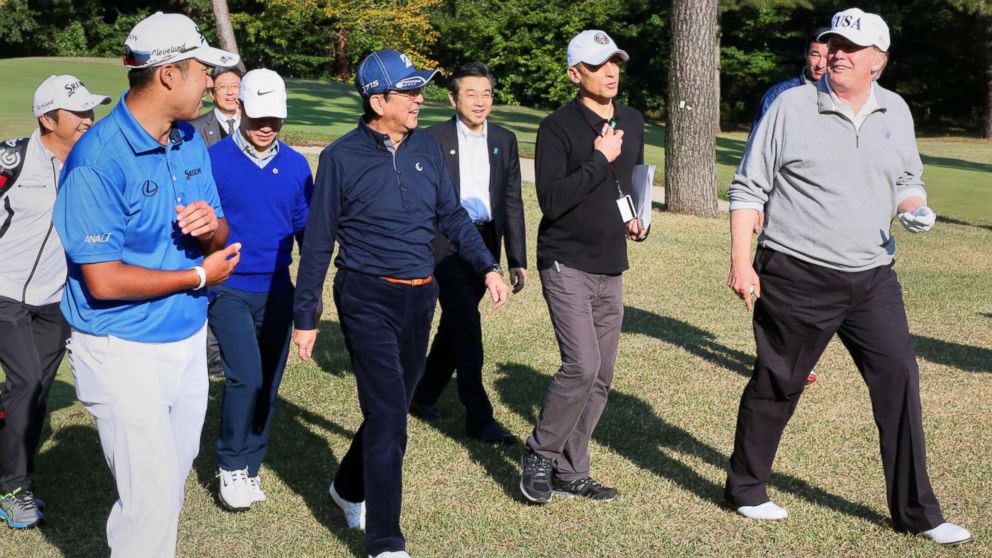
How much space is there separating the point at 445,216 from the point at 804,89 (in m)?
1.73

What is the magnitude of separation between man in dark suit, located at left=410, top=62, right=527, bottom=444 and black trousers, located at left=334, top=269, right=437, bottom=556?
1777 millimetres

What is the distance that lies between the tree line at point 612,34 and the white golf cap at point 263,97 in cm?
3669

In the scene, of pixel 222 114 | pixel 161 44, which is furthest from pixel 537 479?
pixel 222 114

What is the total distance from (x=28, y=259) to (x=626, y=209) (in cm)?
302

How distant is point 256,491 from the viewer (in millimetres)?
5793

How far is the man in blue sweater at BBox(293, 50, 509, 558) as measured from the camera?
4852 millimetres

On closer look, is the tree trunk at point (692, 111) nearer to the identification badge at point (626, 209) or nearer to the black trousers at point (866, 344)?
the identification badge at point (626, 209)

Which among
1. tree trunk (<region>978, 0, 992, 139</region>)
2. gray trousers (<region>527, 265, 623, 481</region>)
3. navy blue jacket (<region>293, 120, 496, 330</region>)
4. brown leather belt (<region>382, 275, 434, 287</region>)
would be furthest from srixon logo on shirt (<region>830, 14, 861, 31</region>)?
tree trunk (<region>978, 0, 992, 139</region>)

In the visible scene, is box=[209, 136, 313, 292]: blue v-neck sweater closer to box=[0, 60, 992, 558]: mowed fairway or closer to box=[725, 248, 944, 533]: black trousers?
box=[0, 60, 992, 558]: mowed fairway

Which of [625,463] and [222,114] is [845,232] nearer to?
[625,463]

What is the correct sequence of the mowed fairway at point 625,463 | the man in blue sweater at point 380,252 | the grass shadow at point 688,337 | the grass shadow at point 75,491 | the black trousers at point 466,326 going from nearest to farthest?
the man in blue sweater at point 380,252, the mowed fairway at point 625,463, the grass shadow at point 75,491, the black trousers at point 466,326, the grass shadow at point 688,337

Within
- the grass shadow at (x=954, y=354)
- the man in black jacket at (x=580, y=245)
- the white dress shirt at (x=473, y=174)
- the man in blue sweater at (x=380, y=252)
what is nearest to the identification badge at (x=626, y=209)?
the man in black jacket at (x=580, y=245)

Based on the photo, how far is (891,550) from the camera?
5.09m

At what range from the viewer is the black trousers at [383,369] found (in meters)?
4.74
